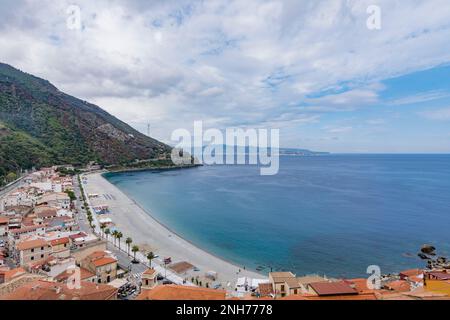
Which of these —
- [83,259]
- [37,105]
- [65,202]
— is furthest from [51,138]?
[83,259]

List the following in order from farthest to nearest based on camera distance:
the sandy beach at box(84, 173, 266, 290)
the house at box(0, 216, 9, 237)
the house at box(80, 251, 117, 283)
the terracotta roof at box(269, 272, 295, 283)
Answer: the house at box(0, 216, 9, 237) < the sandy beach at box(84, 173, 266, 290) < the house at box(80, 251, 117, 283) < the terracotta roof at box(269, 272, 295, 283)

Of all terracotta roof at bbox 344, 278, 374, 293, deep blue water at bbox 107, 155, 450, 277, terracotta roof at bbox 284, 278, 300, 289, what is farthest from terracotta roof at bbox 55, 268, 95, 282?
terracotta roof at bbox 344, 278, 374, 293

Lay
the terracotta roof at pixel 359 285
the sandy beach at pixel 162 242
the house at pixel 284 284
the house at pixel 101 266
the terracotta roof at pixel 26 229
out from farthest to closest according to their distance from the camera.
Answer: the terracotta roof at pixel 26 229
the sandy beach at pixel 162 242
the house at pixel 101 266
the house at pixel 284 284
the terracotta roof at pixel 359 285

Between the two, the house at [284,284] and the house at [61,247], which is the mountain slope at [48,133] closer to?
the house at [61,247]

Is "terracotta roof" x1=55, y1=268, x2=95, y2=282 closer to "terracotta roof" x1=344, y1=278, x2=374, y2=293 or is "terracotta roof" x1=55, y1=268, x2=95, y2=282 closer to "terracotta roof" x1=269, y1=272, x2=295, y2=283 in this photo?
"terracotta roof" x1=269, y1=272, x2=295, y2=283

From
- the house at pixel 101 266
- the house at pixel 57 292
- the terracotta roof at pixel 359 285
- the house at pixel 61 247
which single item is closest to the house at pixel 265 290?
the terracotta roof at pixel 359 285

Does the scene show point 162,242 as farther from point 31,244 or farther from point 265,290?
point 265,290
